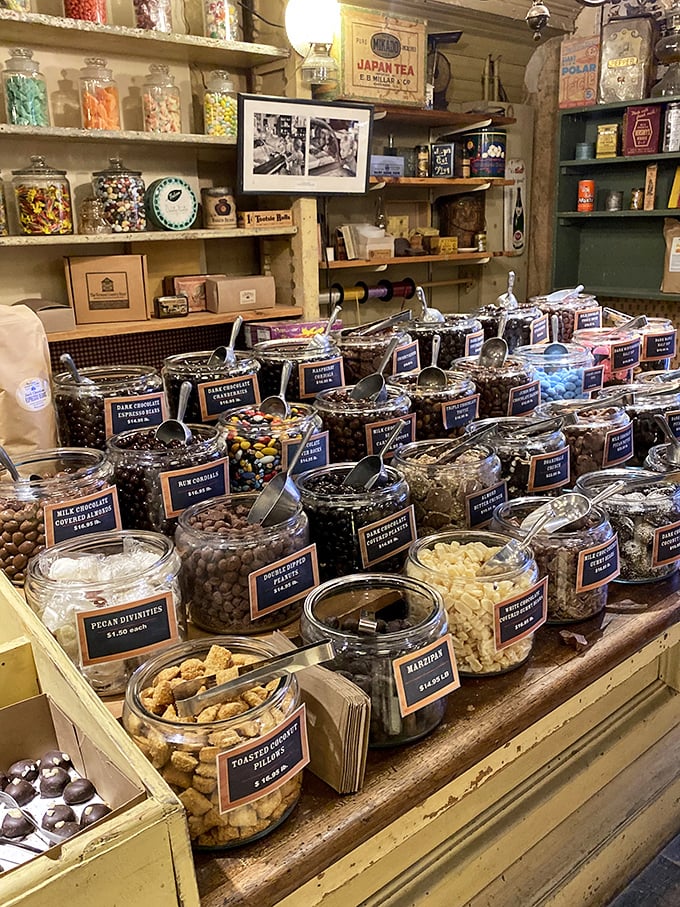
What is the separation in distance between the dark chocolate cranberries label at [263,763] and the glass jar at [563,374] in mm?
1250

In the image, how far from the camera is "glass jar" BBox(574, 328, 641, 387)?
2002 millimetres

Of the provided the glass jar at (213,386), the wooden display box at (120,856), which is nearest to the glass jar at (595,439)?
the glass jar at (213,386)

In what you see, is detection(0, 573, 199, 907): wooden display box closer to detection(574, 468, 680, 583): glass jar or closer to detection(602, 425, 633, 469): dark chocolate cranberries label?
detection(574, 468, 680, 583): glass jar

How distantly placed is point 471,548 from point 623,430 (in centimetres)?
63

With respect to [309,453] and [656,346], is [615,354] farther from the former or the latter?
[309,453]

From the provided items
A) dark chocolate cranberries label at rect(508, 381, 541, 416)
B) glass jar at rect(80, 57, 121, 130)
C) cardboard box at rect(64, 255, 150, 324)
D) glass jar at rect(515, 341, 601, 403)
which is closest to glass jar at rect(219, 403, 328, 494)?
dark chocolate cranberries label at rect(508, 381, 541, 416)

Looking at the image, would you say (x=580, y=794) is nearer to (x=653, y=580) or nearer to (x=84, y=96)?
(x=653, y=580)

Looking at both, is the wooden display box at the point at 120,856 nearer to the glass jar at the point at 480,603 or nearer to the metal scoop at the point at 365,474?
the glass jar at the point at 480,603

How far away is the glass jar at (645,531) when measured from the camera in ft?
3.82

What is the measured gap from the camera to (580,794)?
54.2 inches

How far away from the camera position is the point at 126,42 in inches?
111

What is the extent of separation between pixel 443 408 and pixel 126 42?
2.21 m

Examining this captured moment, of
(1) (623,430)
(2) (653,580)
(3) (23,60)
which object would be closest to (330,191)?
(3) (23,60)

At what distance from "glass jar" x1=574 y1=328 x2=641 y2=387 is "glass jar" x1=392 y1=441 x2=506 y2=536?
87 centimetres
